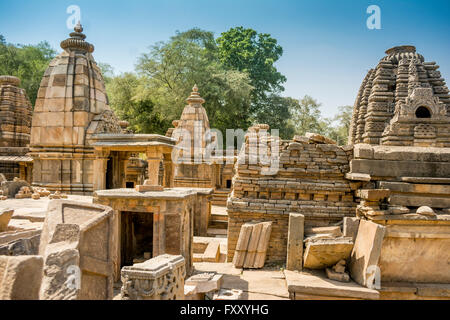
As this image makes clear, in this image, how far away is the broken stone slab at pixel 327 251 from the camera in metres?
5.04

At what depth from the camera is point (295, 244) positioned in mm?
5508

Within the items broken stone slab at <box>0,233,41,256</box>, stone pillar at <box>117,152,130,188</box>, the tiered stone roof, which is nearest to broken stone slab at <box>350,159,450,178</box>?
broken stone slab at <box>0,233,41,256</box>

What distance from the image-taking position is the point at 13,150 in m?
13.7

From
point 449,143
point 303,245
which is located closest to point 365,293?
point 303,245

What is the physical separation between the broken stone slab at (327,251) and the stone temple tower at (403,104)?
11.6m

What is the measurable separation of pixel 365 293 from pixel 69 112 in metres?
9.88

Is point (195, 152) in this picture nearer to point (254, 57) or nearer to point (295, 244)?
point (295, 244)

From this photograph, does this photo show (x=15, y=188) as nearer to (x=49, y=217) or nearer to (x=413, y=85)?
(x=49, y=217)

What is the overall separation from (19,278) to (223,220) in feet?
29.3

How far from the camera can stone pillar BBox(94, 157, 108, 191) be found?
29.1 feet

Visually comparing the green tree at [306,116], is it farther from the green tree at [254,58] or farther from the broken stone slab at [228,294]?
the broken stone slab at [228,294]

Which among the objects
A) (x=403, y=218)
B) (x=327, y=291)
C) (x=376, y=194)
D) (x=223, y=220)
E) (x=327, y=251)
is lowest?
(x=223, y=220)

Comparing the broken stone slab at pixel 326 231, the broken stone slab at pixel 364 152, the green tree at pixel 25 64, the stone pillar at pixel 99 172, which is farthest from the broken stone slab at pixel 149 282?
the green tree at pixel 25 64

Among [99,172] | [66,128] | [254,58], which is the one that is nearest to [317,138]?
[99,172]
